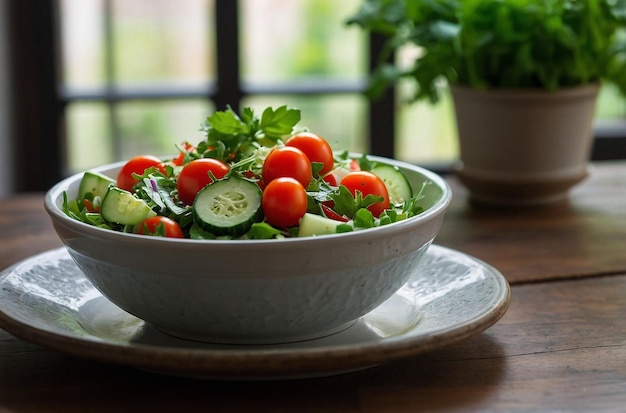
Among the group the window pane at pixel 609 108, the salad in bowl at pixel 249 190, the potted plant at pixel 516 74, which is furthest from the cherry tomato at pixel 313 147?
the window pane at pixel 609 108

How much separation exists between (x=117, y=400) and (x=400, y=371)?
0.88ft

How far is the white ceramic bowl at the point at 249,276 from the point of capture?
34.4 inches

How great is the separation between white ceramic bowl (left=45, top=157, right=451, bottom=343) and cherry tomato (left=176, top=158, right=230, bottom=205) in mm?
121

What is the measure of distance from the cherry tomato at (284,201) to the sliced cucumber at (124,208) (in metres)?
0.12

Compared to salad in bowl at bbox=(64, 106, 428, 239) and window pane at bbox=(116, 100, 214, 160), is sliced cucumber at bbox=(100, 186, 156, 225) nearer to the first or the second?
salad in bowl at bbox=(64, 106, 428, 239)

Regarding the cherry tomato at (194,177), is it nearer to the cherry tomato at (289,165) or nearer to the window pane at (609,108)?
the cherry tomato at (289,165)

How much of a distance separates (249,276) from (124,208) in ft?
0.55

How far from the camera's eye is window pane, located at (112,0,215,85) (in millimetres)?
3000

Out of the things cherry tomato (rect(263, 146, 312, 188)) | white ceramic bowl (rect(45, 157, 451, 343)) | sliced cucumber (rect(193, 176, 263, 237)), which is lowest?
white ceramic bowl (rect(45, 157, 451, 343))

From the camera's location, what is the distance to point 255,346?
0.95 m

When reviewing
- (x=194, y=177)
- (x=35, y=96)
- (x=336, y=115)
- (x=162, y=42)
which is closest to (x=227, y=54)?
(x=162, y=42)

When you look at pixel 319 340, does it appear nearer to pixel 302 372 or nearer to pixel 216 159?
pixel 302 372

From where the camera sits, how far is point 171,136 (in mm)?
3090

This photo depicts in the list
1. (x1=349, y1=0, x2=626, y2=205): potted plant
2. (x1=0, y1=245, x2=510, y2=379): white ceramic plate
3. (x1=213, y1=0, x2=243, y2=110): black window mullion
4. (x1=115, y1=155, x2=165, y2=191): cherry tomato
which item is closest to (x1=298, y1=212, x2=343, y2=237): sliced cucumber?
(x1=0, y1=245, x2=510, y2=379): white ceramic plate
